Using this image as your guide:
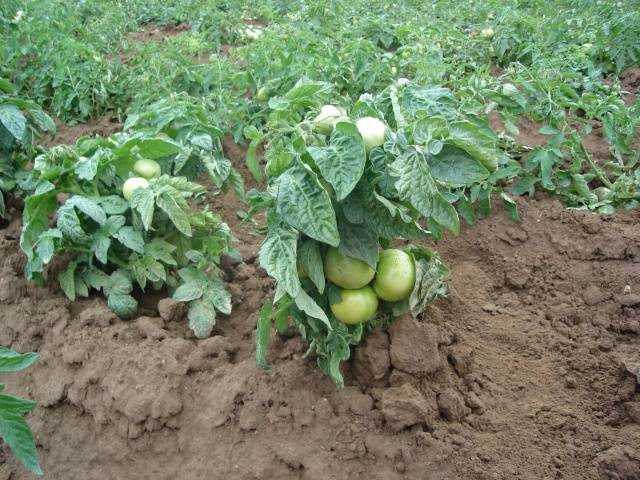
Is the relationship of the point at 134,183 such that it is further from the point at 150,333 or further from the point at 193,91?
the point at 193,91

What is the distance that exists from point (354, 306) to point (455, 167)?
57cm

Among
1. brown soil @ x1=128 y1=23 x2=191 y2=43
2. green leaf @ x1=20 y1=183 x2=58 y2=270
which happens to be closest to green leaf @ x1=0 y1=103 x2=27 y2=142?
green leaf @ x1=20 y1=183 x2=58 y2=270

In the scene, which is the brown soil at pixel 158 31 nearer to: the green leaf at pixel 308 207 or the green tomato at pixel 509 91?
the green tomato at pixel 509 91

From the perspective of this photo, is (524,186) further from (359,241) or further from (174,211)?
(174,211)

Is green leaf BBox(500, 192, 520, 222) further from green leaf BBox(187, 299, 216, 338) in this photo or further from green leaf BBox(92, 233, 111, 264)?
green leaf BBox(92, 233, 111, 264)

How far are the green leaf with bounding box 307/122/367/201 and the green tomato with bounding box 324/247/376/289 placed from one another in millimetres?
336

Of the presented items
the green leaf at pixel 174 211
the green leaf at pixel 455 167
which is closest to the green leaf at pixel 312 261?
the green leaf at pixel 455 167

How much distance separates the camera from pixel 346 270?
6.32ft

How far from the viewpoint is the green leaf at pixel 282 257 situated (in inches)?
66.7

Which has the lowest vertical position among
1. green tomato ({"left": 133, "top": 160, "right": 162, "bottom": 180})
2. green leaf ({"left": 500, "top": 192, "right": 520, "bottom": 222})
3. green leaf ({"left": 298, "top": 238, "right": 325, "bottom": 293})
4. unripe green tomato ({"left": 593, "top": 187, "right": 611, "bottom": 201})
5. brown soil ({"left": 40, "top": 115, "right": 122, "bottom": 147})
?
unripe green tomato ({"left": 593, "top": 187, "right": 611, "bottom": 201})

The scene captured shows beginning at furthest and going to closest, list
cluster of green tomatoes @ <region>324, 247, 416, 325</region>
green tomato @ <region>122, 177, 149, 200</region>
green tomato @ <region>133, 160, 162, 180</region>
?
green tomato @ <region>133, 160, 162, 180</region> → green tomato @ <region>122, 177, 149, 200</region> → cluster of green tomatoes @ <region>324, 247, 416, 325</region>

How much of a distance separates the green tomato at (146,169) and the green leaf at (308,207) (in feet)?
3.76

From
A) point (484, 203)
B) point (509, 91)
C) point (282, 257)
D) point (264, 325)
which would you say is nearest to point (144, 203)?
point (264, 325)

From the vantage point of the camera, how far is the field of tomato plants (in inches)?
71.9
